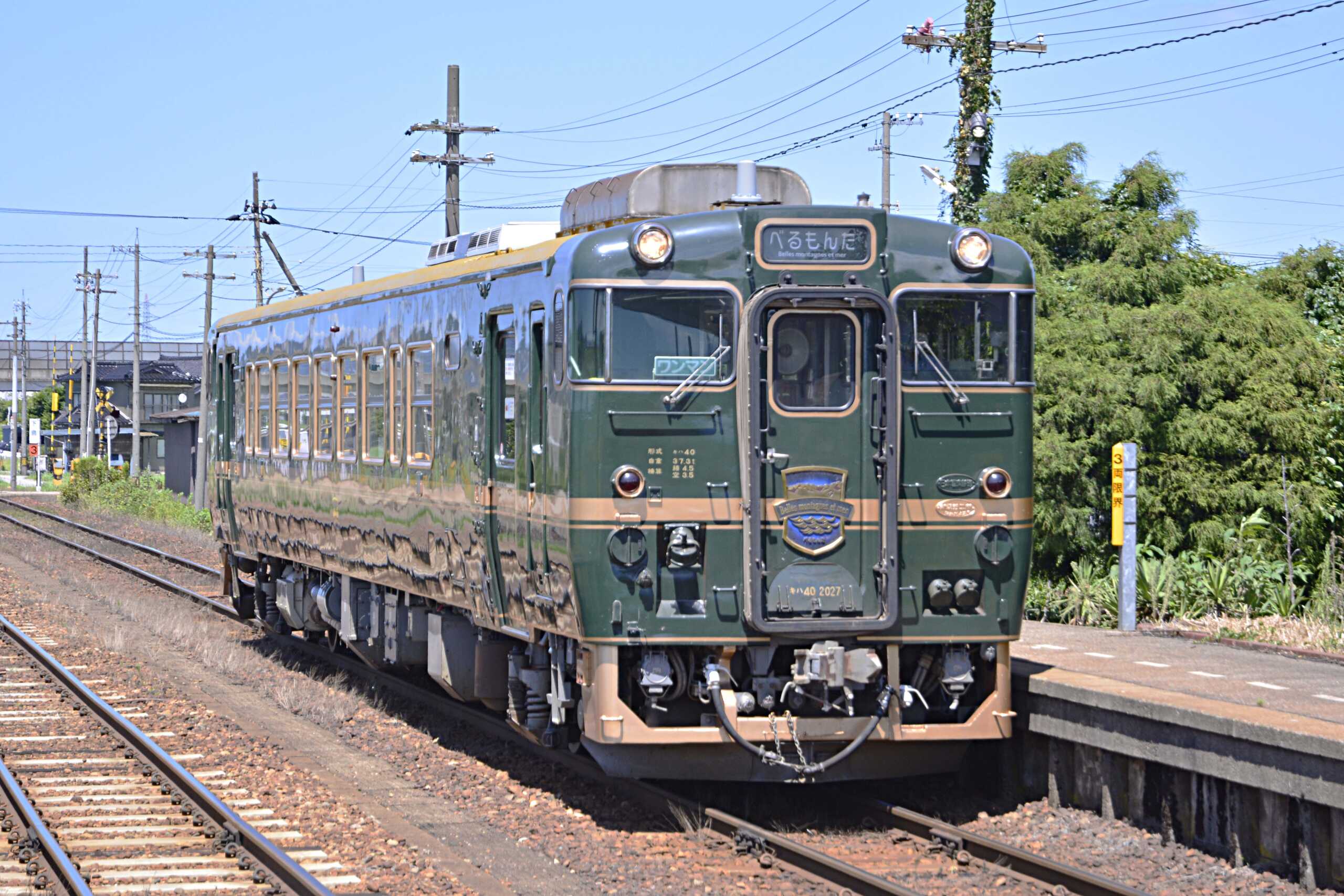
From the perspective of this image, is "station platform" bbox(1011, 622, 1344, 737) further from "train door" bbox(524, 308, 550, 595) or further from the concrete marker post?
"train door" bbox(524, 308, 550, 595)

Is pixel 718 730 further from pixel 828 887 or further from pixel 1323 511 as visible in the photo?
pixel 1323 511

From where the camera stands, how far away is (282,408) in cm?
1664

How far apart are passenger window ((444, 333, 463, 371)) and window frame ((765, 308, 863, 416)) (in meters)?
2.87

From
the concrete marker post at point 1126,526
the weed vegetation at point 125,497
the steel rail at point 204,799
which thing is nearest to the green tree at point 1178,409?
the concrete marker post at point 1126,526

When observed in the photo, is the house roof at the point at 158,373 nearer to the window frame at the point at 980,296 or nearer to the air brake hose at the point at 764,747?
the window frame at the point at 980,296

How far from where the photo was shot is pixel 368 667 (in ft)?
54.1

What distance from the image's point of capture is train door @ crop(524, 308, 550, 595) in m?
10.1

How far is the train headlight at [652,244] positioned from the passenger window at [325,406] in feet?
19.4

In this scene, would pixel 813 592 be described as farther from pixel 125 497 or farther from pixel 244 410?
pixel 125 497

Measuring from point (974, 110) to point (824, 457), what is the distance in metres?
12.1

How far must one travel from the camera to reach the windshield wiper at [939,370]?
9.90 meters

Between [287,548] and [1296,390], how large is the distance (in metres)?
9.43

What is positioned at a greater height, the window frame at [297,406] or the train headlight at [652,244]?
the train headlight at [652,244]

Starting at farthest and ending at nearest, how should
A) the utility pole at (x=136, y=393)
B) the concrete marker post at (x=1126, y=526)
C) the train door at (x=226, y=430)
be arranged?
the utility pole at (x=136, y=393) → the train door at (x=226, y=430) → the concrete marker post at (x=1126, y=526)
